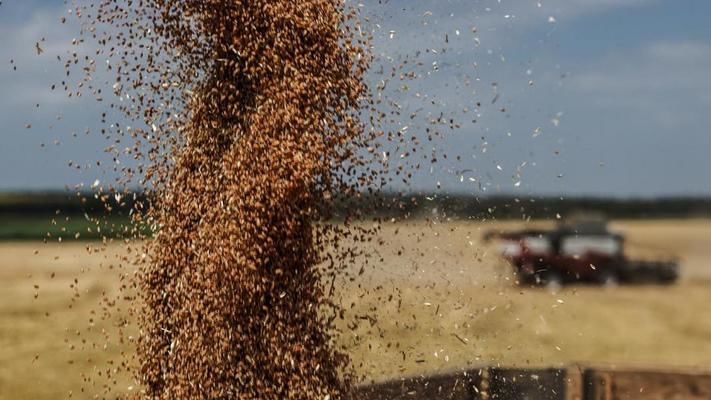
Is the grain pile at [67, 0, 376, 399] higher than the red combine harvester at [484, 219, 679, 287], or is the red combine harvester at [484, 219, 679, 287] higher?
the red combine harvester at [484, 219, 679, 287]

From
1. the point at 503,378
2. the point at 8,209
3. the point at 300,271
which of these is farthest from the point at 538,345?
the point at 8,209

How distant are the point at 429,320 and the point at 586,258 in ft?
31.0

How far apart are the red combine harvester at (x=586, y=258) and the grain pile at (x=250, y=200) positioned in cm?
932

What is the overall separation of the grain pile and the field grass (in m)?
0.28

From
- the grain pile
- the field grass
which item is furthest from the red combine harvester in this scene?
the grain pile

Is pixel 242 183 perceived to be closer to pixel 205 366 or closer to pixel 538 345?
pixel 205 366

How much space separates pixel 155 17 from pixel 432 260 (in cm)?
164

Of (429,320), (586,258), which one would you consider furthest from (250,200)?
(586,258)

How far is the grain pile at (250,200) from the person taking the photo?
12.6 feet

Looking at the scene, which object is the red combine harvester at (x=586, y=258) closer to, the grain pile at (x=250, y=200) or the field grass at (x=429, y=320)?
the field grass at (x=429, y=320)

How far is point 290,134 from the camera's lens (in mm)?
3848

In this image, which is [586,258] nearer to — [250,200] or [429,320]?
[429,320]

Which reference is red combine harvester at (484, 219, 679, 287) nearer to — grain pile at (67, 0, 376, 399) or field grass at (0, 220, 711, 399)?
field grass at (0, 220, 711, 399)

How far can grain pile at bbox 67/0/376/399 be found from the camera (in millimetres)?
3826
